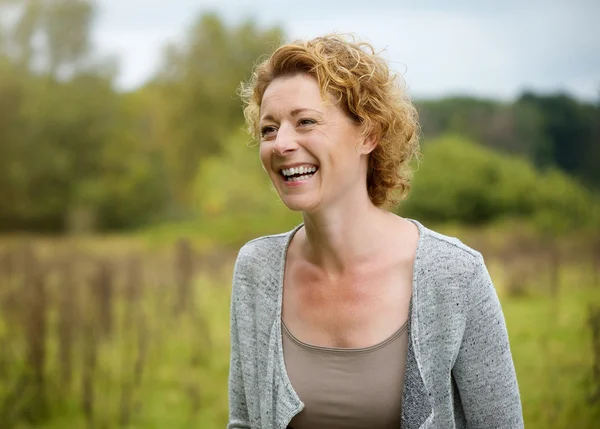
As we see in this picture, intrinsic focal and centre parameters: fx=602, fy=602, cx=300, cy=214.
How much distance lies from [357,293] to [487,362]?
32 cm

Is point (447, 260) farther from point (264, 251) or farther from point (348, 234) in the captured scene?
point (264, 251)

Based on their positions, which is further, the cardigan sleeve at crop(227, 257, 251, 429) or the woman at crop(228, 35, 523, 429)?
the cardigan sleeve at crop(227, 257, 251, 429)

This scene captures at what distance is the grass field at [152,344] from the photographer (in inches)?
122

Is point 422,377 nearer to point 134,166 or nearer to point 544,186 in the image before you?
point 544,186

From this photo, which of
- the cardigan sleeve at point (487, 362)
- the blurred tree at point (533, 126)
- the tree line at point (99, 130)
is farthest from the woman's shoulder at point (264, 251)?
the tree line at point (99, 130)

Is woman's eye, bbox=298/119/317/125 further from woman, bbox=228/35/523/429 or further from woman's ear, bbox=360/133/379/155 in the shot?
woman's ear, bbox=360/133/379/155

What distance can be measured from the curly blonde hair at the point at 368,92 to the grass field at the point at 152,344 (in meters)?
1.94

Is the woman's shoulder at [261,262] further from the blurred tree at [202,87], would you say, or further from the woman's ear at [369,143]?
the blurred tree at [202,87]

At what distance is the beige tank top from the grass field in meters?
1.99

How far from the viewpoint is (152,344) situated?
3898 mm

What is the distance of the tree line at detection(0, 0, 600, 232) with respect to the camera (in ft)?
20.7

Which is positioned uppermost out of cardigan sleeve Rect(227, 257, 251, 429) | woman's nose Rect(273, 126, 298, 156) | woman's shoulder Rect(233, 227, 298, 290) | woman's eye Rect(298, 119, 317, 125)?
woman's eye Rect(298, 119, 317, 125)

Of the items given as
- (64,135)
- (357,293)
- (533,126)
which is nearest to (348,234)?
(357,293)

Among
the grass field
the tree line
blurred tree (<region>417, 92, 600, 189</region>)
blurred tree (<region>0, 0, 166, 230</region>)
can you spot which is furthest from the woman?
blurred tree (<region>0, 0, 166, 230</region>)
